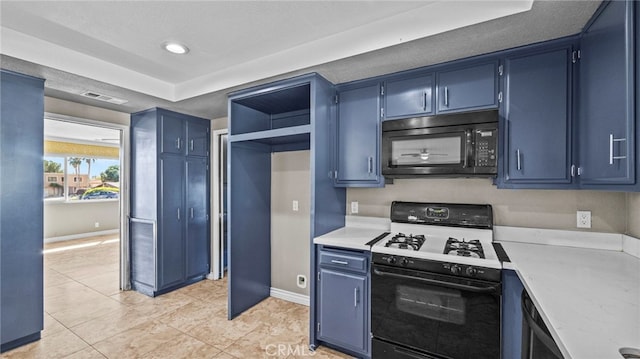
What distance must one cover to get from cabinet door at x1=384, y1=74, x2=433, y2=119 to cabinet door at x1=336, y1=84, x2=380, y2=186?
0.11 meters

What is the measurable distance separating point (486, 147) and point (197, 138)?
351 centimetres

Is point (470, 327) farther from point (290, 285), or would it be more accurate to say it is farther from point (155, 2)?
point (155, 2)

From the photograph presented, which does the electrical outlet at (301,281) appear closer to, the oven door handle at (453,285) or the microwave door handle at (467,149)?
the oven door handle at (453,285)

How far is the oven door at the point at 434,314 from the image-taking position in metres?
1.69

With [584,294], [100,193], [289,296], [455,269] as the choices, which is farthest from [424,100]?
[100,193]

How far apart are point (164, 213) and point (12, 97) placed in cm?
172

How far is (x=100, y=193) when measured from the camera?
7.35 metres

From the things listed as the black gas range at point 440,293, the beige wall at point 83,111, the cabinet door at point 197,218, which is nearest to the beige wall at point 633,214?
the black gas range at point 440,293

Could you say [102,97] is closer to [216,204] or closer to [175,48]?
[175,48]

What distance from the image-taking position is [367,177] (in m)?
2.53

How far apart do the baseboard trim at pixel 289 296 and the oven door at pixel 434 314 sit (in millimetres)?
1279

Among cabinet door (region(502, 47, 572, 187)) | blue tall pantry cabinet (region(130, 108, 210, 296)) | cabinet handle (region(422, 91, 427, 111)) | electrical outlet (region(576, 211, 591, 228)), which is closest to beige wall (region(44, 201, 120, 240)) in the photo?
blue tall pantry cabinet (region(130, 108, 210, 296))

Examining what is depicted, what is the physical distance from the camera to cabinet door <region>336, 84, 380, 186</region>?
2486 millimetres

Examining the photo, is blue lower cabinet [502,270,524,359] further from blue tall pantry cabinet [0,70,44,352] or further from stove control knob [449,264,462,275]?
blue tall pantry cabinet [0,70,44,352]
